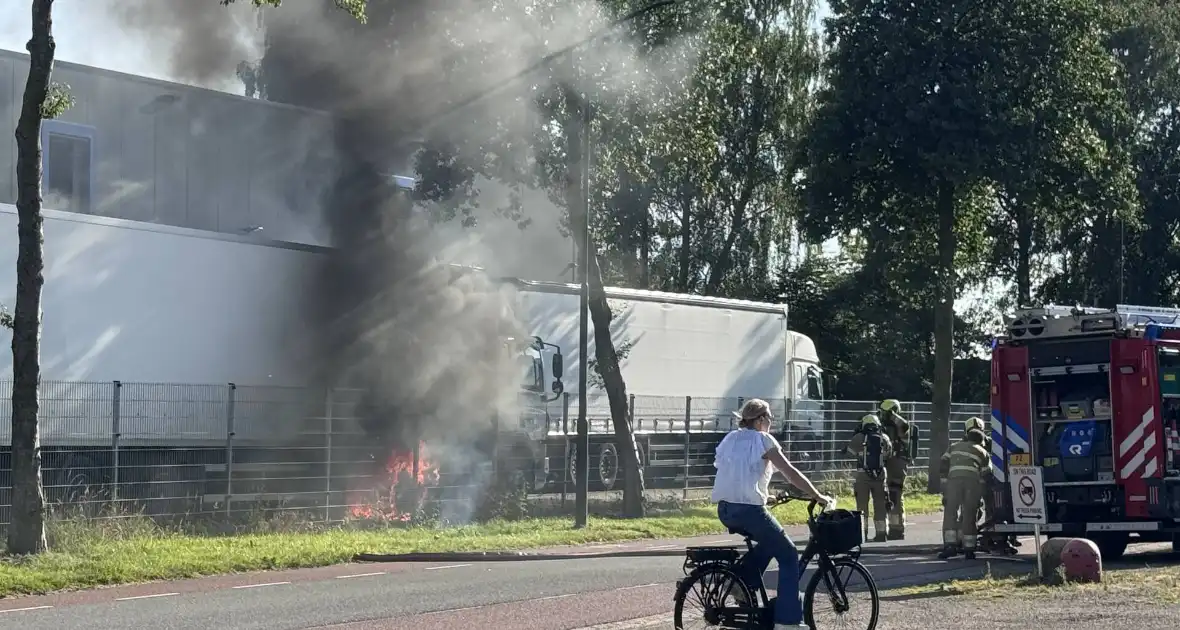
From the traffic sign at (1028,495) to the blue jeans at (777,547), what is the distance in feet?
16.7

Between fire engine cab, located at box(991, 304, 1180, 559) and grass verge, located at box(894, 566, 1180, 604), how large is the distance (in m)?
2.08

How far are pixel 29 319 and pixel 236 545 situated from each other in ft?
11.5

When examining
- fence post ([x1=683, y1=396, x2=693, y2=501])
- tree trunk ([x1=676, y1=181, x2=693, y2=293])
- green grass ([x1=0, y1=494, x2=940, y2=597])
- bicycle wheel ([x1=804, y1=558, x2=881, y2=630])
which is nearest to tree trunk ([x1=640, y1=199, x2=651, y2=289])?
tree trunk ([x1=676, y1=181, x2=693, y2=293])

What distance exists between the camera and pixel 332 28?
85.6ft

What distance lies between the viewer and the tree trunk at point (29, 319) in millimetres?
14969

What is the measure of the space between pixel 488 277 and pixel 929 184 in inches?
372

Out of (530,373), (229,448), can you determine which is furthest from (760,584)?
(530,373)

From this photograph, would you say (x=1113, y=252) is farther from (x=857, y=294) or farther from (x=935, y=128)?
(x=935, y=128)

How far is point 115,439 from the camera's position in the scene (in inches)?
699

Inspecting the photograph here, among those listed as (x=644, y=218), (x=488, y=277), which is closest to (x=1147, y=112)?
(x=644, y=218)

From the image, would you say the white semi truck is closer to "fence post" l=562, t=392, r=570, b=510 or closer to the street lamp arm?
"fence post" l=562, t=392, r=570, b=510

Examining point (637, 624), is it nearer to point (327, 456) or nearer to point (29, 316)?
point (29, 316)

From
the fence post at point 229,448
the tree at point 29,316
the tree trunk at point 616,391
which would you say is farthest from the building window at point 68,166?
the tree at point 29,316

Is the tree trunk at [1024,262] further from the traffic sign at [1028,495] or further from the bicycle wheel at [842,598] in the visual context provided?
the bicycle wheel at [842,598]
